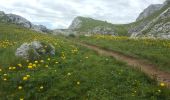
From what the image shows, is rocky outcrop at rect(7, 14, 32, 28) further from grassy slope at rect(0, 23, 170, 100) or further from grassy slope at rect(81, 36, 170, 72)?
grassy slope at rect(0, 23, 170, 100)

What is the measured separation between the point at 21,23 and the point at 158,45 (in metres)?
44.2

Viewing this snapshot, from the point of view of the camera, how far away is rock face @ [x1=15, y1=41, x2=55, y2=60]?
17812 mm

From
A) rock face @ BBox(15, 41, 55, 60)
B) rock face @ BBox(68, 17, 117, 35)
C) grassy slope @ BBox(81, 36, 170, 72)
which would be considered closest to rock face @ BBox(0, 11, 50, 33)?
grassy slope @ BBox(81, 36, 170, 72)

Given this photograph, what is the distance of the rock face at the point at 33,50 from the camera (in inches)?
701

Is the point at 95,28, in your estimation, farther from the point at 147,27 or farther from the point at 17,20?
the point at 17,20

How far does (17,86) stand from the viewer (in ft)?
47.2

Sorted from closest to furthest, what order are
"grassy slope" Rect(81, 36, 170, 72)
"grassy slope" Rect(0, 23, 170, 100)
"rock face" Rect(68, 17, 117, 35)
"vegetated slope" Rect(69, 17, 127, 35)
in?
"grassy slope" Rect(0, 23, 170, 100), "grassy slope" Rect(81, 36, 170, 72), "vegetated slope" Rect(69, 17, 127, 35), "rock face" Rect(68, 17, 117, 35)

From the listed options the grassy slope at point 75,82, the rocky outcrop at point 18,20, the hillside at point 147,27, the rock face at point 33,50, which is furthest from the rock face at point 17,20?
the grassy slope at point 75,82

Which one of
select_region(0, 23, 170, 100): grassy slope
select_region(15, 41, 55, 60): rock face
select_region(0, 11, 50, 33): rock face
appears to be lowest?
select_region(0, 23, 170, 100): grassy slope

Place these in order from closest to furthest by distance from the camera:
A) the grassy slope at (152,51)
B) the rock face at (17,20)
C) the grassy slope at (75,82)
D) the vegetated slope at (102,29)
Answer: the grassy slope at (75,82) → the grassy slope at (152,51) → the rock face at (17,20) → the vegetated slope at (102,29)

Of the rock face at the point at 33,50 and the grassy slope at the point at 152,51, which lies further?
the grassy slope at the point at 152,51

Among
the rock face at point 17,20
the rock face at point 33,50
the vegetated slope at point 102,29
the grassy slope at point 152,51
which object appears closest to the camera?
the rock face at point 33,50

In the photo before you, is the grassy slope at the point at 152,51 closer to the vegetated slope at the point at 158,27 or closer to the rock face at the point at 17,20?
the vegetated slope at the point at 158,27

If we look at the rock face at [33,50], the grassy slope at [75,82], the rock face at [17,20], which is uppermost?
the rock face at [17,20]
